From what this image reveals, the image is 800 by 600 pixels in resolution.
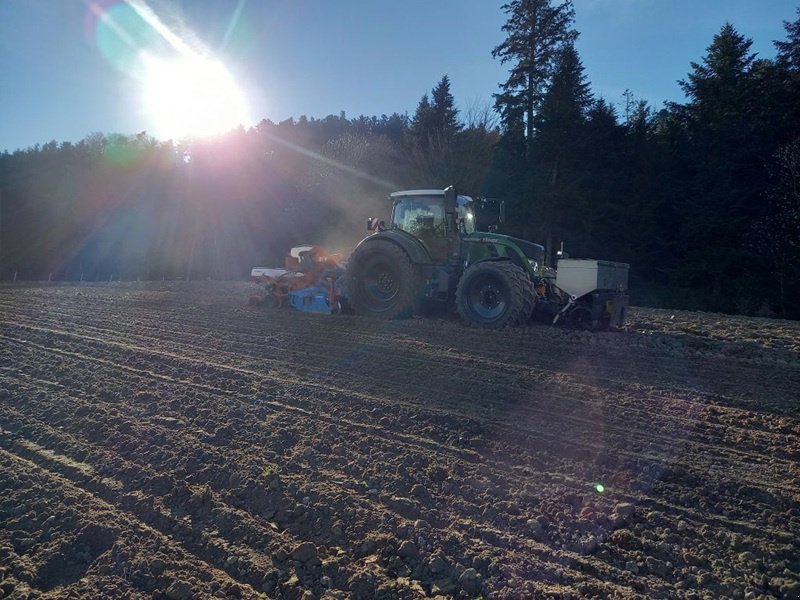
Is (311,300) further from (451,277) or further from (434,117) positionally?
(434,117)

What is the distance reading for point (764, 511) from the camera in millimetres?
3615

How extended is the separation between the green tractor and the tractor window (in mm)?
18

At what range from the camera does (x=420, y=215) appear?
11.3 meters

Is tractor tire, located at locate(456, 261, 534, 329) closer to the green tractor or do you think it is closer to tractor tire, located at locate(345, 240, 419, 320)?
the green tractor

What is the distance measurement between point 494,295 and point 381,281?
241cm

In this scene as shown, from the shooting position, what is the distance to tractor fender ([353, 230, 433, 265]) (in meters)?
10.7

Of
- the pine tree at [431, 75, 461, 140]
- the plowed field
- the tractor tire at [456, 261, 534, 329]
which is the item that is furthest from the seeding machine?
the pine tree at [431, 75, 461, 140]

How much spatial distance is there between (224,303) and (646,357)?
31.0 feet

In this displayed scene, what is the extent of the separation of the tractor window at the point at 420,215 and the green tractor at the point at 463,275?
18 mm

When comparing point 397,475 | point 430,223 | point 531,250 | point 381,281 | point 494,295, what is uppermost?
point 430,223

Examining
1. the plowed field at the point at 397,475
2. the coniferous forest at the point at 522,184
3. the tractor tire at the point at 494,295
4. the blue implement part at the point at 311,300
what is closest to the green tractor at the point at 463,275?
the tractor tire at the point at 494,295

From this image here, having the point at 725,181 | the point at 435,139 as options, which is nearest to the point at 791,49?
the point at 725,181

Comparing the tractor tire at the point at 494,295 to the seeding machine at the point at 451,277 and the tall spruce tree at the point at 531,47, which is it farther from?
the tall spruce tree at the point at 531,47

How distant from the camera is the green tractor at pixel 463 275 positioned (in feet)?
31.5
